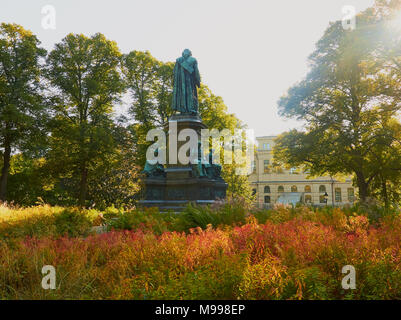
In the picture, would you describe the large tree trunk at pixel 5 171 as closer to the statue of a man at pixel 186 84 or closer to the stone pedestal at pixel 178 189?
the stone pedestal at pixel 178 189

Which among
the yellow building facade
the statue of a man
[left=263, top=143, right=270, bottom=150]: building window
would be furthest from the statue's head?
[left=263, top=143, right=270, bottom=150]: building window

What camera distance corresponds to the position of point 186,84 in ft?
49.2

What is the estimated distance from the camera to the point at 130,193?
30141mm

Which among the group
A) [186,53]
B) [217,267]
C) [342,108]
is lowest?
[217,267]

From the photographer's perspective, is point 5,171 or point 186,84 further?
point 5,171

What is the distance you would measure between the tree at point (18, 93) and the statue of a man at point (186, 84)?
45.6 ft

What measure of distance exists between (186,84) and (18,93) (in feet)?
50.8

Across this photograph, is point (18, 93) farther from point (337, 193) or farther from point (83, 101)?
point (337, 193)

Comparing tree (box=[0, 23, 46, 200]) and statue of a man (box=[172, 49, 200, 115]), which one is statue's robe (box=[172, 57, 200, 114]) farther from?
tree (box=[0, 23, 46, 200])

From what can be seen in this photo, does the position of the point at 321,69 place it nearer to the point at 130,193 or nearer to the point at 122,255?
the point at 130,193

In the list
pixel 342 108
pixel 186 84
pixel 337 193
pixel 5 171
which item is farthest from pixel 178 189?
pixel 337 193

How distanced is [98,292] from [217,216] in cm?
446
